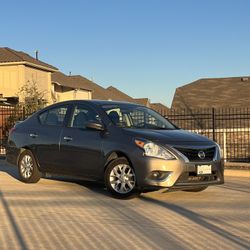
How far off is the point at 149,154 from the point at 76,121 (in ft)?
6.06

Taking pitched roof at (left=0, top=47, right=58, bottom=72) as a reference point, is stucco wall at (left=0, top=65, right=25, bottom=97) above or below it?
Result: below

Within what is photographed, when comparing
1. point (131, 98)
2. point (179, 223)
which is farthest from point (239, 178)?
point (131, 98)

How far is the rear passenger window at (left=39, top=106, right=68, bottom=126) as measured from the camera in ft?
31.6

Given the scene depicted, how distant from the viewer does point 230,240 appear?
5.83 m

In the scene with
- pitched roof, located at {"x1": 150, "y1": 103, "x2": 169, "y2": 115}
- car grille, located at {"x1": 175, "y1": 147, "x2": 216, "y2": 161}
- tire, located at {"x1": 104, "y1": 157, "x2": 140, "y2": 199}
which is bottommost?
tire, located at {"x1": 104, "y1": 157, "x2": 140, "y2": 199}

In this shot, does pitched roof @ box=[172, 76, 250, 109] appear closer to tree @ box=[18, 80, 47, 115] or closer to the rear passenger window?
tree @ box=[18, 80, 47, 115]

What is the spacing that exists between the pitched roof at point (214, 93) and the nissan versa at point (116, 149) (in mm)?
18053

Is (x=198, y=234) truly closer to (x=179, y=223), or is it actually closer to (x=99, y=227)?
(x=179, y=223)

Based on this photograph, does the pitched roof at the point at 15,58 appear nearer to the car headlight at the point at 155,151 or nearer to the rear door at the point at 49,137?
the rear door at the point at 49,137

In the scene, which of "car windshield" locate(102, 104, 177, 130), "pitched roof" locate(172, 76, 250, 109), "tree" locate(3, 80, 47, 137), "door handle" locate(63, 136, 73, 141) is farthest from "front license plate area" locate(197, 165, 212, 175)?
"pitched roof" locate(172, 76, 250, 109)

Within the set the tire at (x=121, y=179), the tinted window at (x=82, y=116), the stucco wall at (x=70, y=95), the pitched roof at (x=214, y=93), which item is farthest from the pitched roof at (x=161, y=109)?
the stucco wall at (x=70, y=95)

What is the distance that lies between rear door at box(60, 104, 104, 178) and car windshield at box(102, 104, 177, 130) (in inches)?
11.4

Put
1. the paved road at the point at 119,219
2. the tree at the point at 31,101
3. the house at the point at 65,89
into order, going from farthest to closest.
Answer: the house at the point at 65,89
the tree at the point at 31,101
the paved road at the point at 119,219

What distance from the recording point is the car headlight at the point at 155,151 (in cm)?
793
